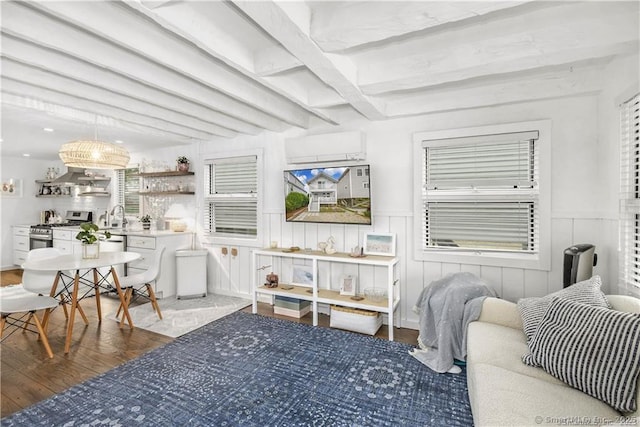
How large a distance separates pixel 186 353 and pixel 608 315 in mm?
2990

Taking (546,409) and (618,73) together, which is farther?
(618,73)

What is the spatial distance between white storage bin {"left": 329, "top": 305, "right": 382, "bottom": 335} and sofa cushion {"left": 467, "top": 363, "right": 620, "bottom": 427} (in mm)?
1660

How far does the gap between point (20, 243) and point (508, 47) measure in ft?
28.5

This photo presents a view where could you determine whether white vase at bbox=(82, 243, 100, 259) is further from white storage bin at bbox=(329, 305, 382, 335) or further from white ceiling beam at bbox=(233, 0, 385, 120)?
white ceiling beam at bbox=(233, 0, 385, 120)

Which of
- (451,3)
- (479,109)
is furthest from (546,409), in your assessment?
(479,109)

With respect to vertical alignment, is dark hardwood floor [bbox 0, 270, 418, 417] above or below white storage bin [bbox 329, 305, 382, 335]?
below

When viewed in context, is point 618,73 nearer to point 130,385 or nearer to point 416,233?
point 416,233

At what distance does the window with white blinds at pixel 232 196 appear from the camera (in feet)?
14.9

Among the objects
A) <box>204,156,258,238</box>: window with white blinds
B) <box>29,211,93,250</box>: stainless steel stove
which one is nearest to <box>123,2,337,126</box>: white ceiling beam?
<box>204,156,258,238</box>: window with white blinds

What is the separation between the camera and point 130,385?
7.76ft

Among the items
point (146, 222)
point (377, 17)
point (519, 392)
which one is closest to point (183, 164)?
point (146, 222)

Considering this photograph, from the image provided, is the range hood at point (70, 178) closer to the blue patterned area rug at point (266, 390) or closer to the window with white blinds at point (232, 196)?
the window with white blinds at point (232, 196)

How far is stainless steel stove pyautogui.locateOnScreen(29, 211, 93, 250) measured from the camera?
5898mm

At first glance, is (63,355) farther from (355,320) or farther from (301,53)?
(301,53)
